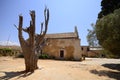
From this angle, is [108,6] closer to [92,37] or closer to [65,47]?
[92,37]

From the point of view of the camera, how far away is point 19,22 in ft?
60.0

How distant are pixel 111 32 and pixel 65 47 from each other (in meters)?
22.5

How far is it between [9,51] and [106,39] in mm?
31448

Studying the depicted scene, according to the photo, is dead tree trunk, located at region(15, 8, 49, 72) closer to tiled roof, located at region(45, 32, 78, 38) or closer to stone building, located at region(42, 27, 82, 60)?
stone building, located at region(42, 27, 82, 60)

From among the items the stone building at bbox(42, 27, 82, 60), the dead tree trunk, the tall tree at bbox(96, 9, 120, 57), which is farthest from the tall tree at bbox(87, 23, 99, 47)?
the stone building at bbox(42, 27, 82, 60)

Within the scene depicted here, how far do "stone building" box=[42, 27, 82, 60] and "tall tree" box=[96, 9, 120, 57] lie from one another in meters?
19.5

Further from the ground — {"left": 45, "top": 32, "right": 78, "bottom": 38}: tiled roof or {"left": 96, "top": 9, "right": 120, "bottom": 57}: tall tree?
{"left": 45, "top": 32, "right": 78, "bottom": 38}: tiled roof

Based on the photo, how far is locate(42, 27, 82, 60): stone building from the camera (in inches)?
1585

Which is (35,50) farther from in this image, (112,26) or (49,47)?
(49,47)

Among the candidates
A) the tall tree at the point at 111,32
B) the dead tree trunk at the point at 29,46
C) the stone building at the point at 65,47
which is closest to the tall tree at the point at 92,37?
the tall tree at the point at 111,32

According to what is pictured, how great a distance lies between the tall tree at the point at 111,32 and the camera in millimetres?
18719

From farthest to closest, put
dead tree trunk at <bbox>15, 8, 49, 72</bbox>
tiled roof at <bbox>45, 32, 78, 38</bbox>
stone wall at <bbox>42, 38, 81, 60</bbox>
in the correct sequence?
tiled roof at <bbox>45, 32, 78, 38</bbox>
stone wall at <bbox>42, 38, 81, 60</bbox>
dead tree trunk at <bbox>15, 8, 49, 72</bbox>

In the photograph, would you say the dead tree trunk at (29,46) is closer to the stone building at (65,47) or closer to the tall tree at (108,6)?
the tall tree at (108,6)

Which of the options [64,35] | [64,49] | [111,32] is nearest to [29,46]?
[111,32]
